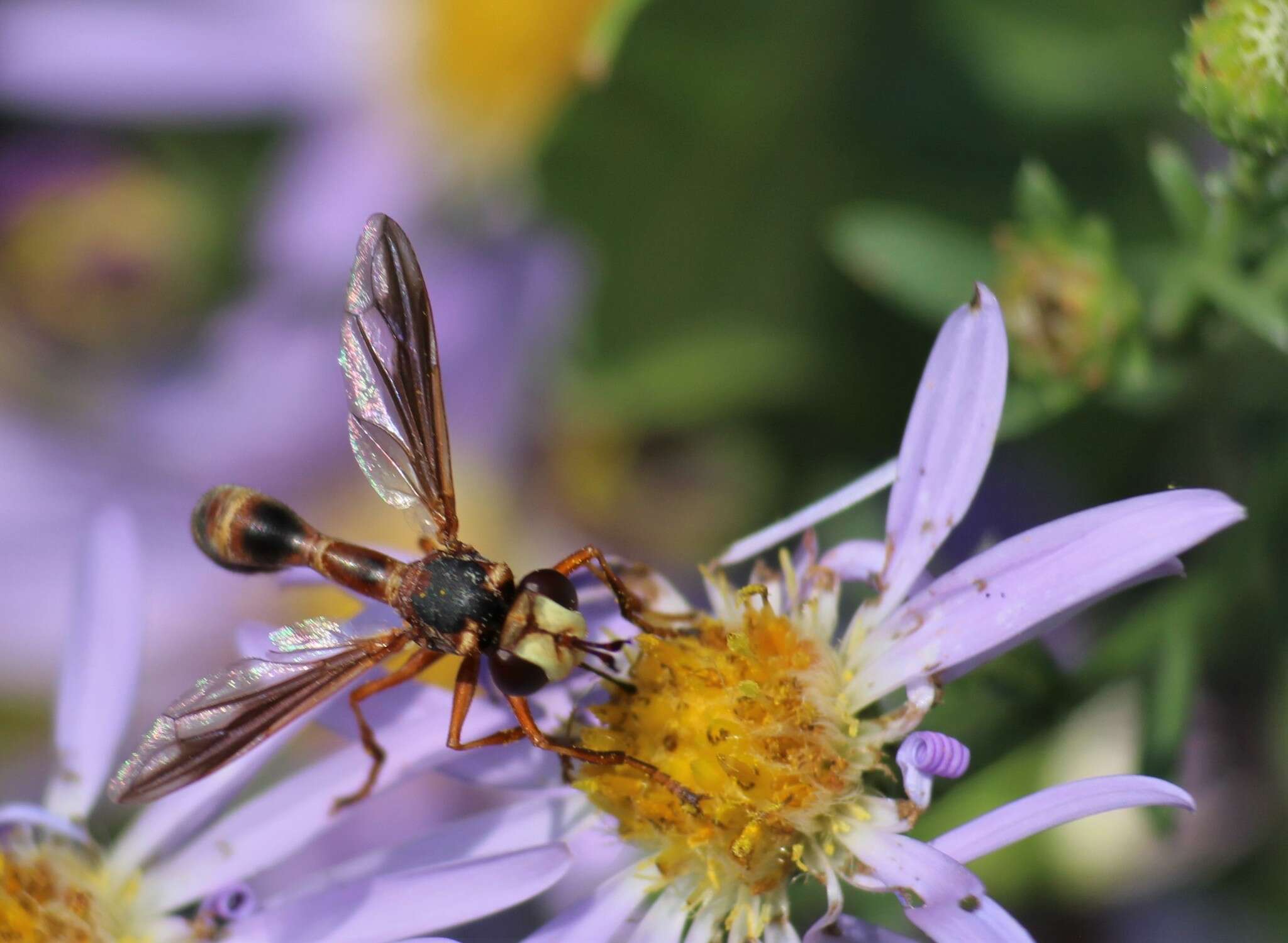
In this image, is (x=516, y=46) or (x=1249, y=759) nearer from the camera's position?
(x=1249, y=759)

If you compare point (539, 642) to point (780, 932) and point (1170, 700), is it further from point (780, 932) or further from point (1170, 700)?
point (1170, 700)

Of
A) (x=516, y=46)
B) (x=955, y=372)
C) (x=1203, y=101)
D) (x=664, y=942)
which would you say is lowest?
(x=664, y=942)

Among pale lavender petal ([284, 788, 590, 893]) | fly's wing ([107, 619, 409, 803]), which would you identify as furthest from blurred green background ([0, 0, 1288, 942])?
fly's wing ([107, 619, 409, 803])

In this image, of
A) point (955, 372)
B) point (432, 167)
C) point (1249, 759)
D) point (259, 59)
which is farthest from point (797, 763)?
point (259, 59)

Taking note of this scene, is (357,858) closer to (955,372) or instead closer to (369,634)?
(369,634)

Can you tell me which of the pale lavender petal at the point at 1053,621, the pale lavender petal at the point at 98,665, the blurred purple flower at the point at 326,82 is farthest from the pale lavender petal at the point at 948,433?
the blurred purple flower at the point at 326,82

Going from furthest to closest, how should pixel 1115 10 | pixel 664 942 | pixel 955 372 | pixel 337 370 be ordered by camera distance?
pixel 337 370 < pixel 1115 10 < pixel 664 942 < pixel 955 372

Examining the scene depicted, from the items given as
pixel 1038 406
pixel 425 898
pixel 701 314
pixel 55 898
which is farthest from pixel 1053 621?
pixel 701 314

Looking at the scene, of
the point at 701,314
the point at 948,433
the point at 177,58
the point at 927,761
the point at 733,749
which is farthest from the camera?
the point at 177,58
